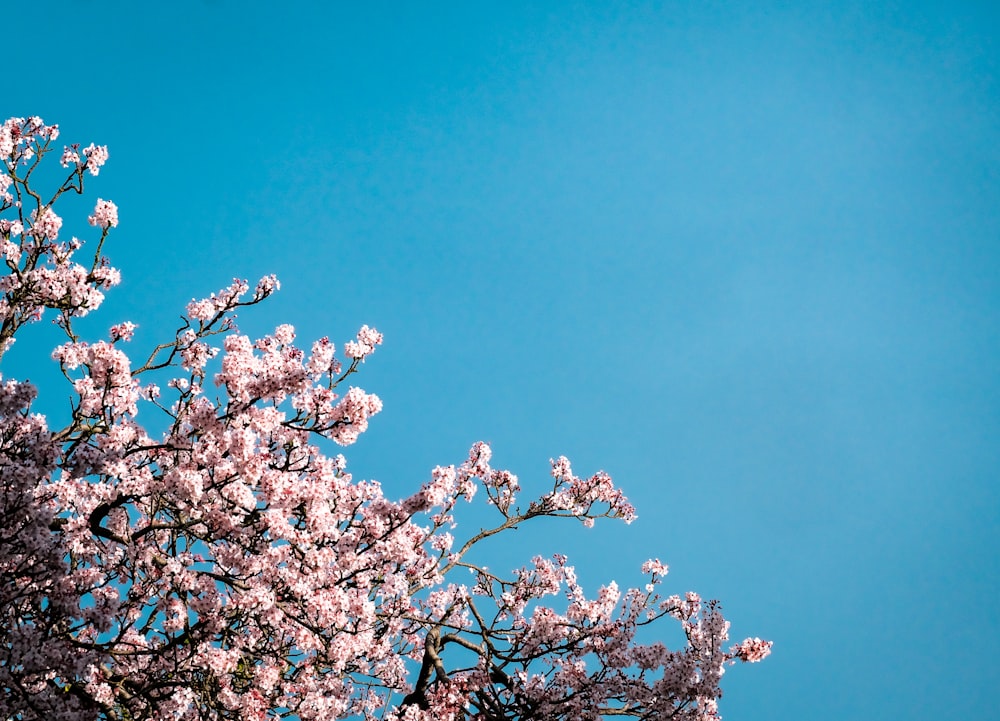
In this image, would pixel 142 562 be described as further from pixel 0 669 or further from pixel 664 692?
pixel 664 692

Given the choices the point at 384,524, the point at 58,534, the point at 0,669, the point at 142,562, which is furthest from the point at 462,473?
the point at 0,669

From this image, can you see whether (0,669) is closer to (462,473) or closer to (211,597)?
(211,597)

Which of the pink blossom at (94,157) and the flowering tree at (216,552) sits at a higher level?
the pink blossom at (94,157)

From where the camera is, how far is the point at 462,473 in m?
13.0

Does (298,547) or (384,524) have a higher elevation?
(384,524)

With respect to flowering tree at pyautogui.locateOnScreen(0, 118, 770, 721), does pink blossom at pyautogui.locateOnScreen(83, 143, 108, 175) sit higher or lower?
higher

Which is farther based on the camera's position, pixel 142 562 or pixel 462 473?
pixel 462 473

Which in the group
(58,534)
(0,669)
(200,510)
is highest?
(200,510)

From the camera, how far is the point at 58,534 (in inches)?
357

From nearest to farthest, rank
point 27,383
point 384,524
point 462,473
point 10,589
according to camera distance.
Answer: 1. point 10,589
2. point 27,383
3. point 384,524
4. point 462,473

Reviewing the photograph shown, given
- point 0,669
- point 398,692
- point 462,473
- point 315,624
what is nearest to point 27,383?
point 0,669

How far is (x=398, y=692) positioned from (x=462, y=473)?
3.63 metres

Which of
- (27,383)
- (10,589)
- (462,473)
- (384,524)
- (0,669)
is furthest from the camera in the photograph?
(462,473)

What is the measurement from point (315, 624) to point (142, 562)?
2.13 metres
